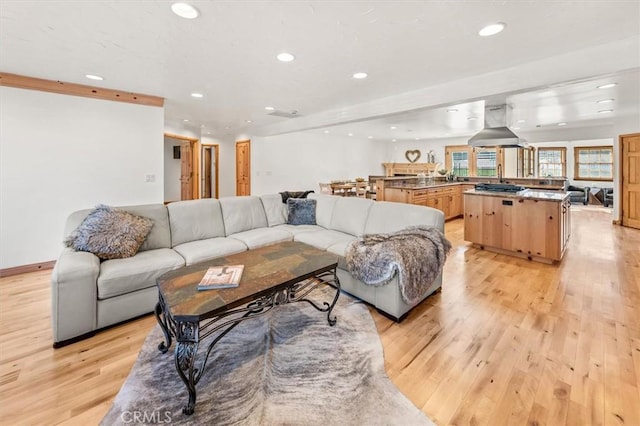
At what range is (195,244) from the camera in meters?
3.09

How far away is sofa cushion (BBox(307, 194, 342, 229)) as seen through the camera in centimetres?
398

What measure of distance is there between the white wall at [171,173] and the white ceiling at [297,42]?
17.0 ft

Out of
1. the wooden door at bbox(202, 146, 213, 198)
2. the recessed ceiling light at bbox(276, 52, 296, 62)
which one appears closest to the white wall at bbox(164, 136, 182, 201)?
the wooden door at bbox(202, 146, 213, 198)

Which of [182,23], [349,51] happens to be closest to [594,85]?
[349,51]

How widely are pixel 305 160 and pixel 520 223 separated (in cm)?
590

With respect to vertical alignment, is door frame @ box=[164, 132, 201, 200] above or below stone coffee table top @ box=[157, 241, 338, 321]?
above

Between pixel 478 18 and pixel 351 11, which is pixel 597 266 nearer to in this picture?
pixel 478 18

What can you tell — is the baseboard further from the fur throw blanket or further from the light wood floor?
the fur throw blanket

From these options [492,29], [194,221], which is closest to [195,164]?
[194,221]

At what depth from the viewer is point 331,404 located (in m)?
1.55

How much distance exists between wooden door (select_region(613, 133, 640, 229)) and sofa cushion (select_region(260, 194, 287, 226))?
7.26 metres

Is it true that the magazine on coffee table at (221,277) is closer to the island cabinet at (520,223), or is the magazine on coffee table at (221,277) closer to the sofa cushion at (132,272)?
the sofa cushion at (132,272)

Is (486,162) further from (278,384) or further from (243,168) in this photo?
(278,384)

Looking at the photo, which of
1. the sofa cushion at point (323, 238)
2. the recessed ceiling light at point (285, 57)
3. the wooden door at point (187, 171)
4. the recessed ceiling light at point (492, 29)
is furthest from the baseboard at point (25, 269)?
the recessed ceiling light at point (492, 29)
